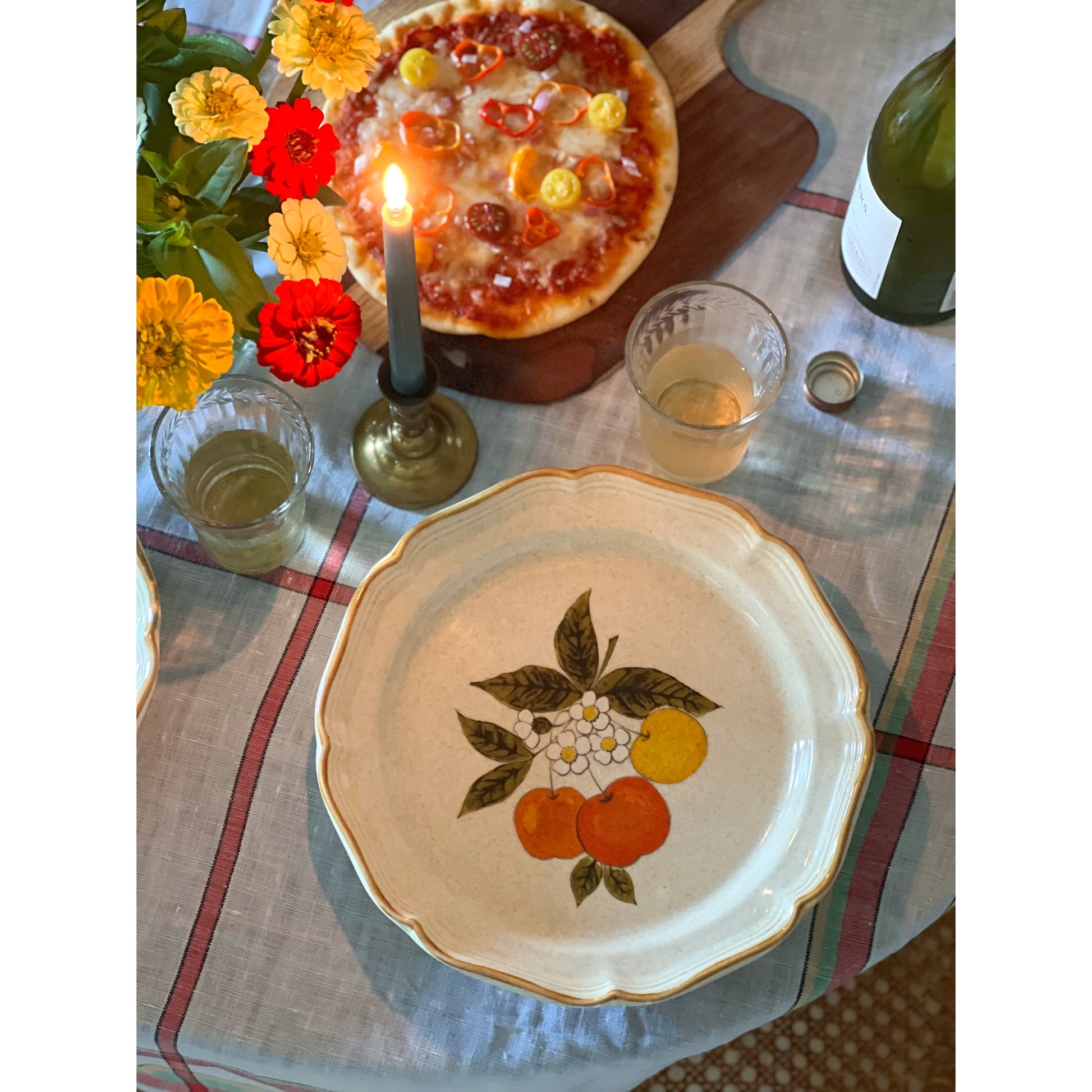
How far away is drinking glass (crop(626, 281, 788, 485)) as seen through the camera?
2.57ft

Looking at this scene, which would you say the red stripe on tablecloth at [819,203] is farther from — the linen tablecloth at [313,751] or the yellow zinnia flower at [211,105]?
the yellow zinnia flower at [211,105]

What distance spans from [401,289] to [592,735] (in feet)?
1.14

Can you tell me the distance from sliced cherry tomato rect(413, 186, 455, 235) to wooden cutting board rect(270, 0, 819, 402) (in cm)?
8

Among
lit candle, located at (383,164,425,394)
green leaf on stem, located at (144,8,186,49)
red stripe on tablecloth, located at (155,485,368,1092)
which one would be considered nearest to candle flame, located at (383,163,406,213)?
lit candle, located at (383,164,425,394)

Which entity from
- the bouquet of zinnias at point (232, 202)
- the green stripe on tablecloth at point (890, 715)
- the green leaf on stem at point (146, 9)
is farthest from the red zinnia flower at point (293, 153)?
the green stripe on tablecloth at point (890, 715)

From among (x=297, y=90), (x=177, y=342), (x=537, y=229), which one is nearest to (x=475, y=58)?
(x=537, y=229)

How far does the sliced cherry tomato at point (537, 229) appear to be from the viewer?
0.89m

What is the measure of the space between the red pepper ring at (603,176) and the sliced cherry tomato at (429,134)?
11cm

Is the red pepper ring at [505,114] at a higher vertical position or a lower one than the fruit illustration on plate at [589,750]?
higher

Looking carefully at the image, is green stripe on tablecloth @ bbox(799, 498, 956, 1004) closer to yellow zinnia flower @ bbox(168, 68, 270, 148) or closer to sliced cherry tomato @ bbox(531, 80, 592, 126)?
sliced cherry tomato @ bbox(531, 80, 592, 126)

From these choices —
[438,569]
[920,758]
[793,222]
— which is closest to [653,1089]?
[920,758]

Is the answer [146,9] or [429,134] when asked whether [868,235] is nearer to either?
[429,134]

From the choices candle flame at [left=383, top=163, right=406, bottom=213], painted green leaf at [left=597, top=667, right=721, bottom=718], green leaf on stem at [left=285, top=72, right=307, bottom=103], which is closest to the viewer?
candle flame at [left=383, top=163, right=406, bottom=213]

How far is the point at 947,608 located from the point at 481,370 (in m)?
0.42
